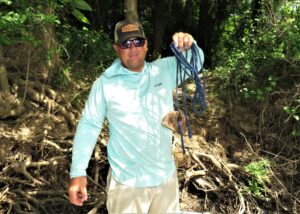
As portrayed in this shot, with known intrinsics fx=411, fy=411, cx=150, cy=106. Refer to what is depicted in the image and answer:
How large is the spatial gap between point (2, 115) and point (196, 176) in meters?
2.13

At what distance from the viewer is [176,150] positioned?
4.56 meters

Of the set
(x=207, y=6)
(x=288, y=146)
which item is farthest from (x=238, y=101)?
(x=207, y=6)

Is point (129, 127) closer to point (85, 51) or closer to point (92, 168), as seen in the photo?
point (92, 168)

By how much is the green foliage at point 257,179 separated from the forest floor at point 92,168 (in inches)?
0.4

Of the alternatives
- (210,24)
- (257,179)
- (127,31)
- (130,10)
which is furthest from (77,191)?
(210,24)

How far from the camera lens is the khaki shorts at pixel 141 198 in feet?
7.21

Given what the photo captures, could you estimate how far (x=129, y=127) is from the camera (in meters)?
2.15

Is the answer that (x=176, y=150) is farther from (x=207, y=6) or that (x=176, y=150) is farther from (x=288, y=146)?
(x=207, y=6)

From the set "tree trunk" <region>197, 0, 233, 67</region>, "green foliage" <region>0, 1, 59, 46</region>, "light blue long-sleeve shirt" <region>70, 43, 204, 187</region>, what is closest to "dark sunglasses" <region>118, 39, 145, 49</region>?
"light blue long-sleeve shirt" <region>70, 43, 204, 187</region>

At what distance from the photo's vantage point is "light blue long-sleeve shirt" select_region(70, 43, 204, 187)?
2.15 meters

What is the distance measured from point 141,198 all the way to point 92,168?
6.96 feet

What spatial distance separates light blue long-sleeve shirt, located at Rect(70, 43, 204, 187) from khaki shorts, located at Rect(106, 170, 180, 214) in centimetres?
4

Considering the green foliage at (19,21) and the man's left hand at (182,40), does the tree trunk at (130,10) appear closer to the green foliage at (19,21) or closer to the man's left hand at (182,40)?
the green foliage at (19,21)

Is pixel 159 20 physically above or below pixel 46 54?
above
